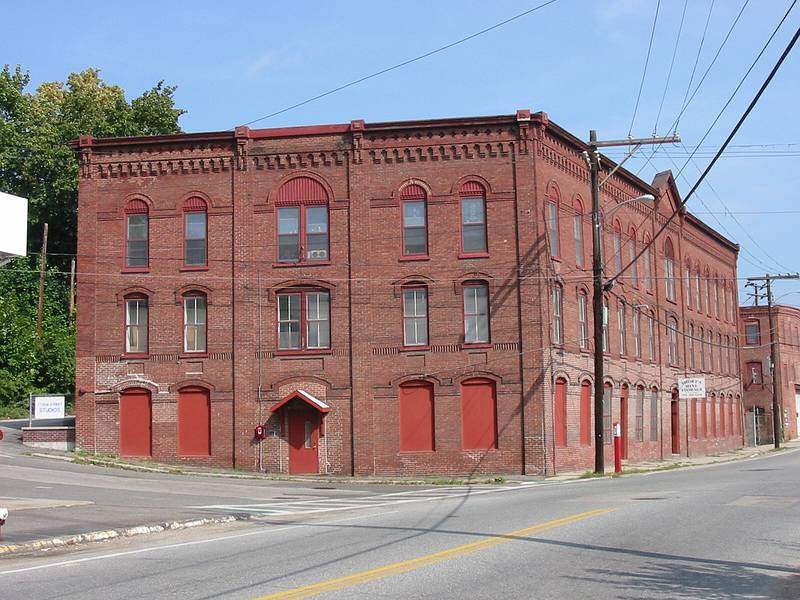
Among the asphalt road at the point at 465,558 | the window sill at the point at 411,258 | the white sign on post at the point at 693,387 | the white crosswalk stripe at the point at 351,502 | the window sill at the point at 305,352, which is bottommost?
the white crosswalk stripe at the point at 351,502

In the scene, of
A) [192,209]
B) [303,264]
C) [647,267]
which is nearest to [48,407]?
[192,209]

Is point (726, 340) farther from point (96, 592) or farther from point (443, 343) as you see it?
point (96, 592)

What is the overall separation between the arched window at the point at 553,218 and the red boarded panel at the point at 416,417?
6621mm

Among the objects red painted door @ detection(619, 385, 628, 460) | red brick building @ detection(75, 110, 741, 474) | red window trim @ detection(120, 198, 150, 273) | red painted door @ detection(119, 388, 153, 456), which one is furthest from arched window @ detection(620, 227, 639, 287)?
red painted door @ detection(119, 388, 153, 456)

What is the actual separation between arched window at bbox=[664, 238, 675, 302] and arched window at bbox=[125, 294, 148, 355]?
25819 millimetres

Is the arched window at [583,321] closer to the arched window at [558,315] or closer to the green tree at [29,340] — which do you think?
the arched window at [558,315]

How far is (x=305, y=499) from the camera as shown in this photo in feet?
85.1

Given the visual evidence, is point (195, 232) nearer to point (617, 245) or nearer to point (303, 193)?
point (303, 193)

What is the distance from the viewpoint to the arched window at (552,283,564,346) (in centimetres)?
3625

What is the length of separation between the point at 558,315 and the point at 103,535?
2284 centimetres

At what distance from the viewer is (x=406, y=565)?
1222 centimetres

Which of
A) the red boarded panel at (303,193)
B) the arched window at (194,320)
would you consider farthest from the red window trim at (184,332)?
the red boarded panel at (303,193)

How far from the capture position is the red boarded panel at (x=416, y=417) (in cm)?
3503

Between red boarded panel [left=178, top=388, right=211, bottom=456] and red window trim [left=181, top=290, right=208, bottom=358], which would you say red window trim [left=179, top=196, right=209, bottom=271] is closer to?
red window trim [left=181, top=290, right=208, bottom=358]
